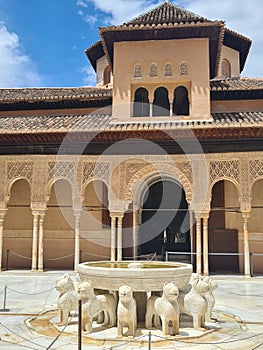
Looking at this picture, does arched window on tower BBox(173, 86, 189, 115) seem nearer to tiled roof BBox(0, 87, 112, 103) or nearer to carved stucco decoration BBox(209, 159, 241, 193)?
tiled roof BBox(0, 87, 112, 103)

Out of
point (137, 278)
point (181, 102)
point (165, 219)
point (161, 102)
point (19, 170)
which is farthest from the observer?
→ point (165, 219)

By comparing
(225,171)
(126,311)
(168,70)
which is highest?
(168,70)

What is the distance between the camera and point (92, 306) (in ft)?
18.0

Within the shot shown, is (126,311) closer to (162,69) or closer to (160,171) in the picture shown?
(160,171)

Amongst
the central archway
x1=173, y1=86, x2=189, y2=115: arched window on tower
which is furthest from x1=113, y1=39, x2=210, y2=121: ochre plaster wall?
the central archway

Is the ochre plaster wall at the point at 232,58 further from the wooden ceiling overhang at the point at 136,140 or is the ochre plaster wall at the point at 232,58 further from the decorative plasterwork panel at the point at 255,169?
the decorative plasterwork panel at the point at 255,169

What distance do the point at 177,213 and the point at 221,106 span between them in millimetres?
4822

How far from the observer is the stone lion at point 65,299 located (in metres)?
5.77

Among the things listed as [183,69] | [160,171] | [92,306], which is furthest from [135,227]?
[92,306]

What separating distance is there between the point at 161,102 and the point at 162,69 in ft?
5.88

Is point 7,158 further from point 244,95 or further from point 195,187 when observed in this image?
point 244,95

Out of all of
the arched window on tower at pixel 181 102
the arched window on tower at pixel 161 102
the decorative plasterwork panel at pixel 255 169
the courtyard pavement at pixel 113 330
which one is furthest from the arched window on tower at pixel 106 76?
the courtyard pavement at pixel 113 330

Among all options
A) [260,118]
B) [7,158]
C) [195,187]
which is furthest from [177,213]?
[7,158]

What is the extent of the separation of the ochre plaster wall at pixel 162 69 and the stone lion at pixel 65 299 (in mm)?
8348
